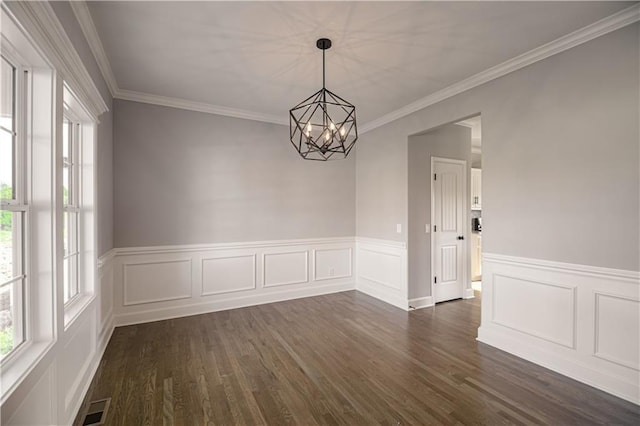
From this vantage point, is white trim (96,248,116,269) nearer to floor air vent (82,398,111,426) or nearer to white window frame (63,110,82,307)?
white window frame (63,110,82,307)

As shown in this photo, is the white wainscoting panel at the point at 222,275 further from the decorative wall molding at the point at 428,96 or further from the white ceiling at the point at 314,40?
the white ceiling at the point at 314,40

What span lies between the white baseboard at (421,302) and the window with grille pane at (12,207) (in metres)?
4.10

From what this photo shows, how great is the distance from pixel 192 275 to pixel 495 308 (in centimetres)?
378

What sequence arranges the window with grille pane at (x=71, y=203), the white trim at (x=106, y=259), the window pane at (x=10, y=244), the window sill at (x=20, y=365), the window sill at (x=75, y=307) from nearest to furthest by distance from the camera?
1. the window sill at (x=20, y=365)
2. the window pane at (x=10, y=244)
3. the window sill at (x=75, y=307)
4. the window with grille pane at (x=71, y=203)
5. the white trim at (x=106, y=259)

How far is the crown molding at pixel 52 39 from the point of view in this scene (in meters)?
1.30

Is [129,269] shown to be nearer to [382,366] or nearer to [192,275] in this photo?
[192,275]

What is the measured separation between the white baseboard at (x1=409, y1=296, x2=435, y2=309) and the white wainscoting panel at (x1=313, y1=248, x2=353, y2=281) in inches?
51.0

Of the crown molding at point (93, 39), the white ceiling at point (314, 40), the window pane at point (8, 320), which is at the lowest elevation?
the window pane at point (8, 320)

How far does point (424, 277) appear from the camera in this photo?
4.50 metres

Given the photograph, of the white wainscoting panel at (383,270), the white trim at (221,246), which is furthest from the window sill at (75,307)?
the white wainscoting panel at (383,270)

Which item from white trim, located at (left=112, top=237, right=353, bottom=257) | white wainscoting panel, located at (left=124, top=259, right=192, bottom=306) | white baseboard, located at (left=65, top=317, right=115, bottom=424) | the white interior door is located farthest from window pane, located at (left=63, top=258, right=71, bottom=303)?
the white interior door

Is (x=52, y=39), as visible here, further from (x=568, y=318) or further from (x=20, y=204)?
(x=568, y=318)

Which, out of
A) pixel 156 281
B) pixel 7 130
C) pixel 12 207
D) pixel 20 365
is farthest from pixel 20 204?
pixel 156 281

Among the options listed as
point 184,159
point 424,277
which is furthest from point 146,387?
point 424,277
